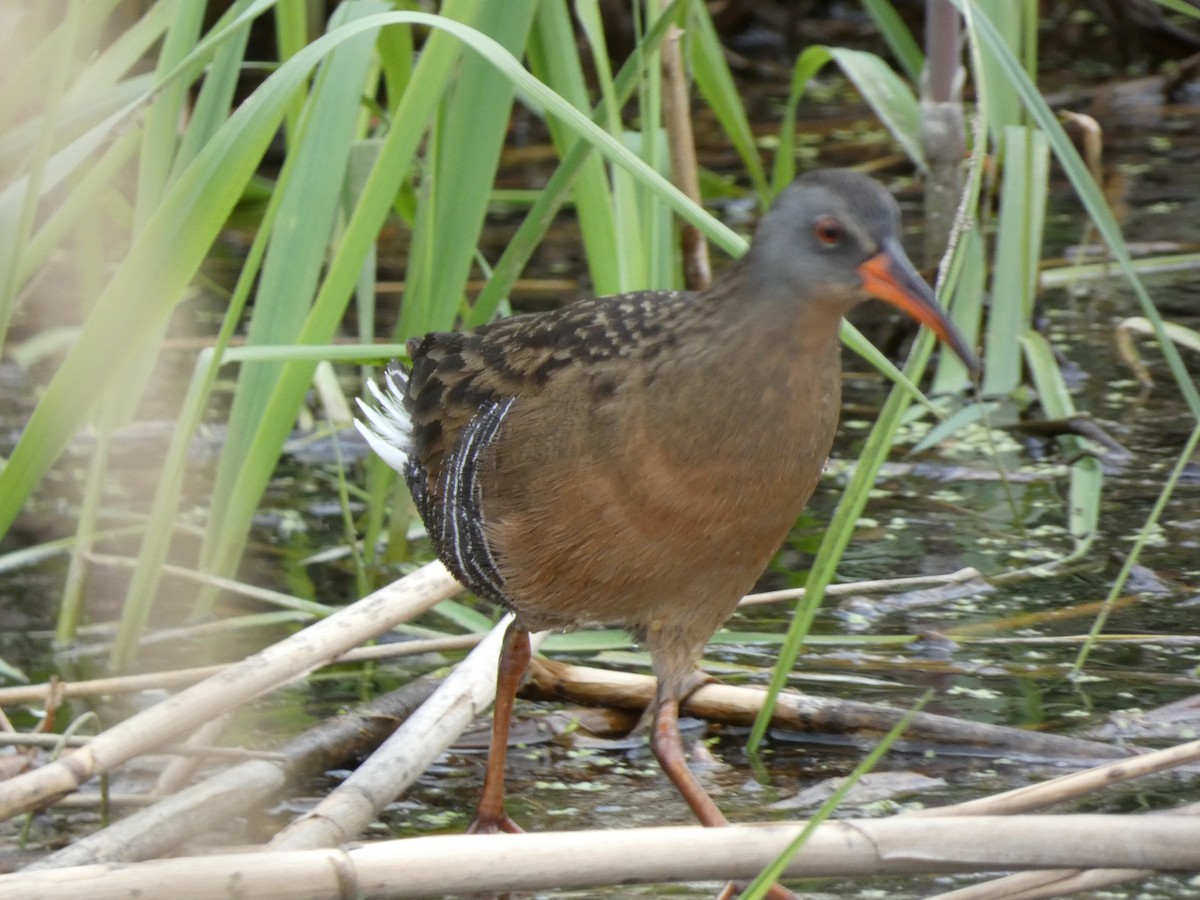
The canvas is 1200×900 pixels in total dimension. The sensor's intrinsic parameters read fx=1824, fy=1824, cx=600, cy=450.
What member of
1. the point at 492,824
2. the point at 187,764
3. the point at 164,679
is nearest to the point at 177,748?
the point at 187,764

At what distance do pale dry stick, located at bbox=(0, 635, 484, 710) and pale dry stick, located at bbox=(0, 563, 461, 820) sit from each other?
0.08 m

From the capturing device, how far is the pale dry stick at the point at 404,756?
2.47 m

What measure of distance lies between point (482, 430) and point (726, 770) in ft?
2.41

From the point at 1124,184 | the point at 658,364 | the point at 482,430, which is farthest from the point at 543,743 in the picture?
the point at 1124,184

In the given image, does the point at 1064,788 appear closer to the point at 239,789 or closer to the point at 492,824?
the point at 492,824

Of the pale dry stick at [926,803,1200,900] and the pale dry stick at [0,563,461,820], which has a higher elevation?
the pale dry stick at [0,563,461,820]

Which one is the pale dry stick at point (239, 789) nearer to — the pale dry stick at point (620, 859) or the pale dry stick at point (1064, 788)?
the pale dry stick at point (620, 859)

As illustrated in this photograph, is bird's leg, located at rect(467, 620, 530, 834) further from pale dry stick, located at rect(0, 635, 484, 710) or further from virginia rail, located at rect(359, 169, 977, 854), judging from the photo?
pale dry stick, located at rect(0, 635, 484, 710)

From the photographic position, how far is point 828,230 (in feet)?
7.60

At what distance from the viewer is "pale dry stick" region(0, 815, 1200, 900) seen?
2.00 m

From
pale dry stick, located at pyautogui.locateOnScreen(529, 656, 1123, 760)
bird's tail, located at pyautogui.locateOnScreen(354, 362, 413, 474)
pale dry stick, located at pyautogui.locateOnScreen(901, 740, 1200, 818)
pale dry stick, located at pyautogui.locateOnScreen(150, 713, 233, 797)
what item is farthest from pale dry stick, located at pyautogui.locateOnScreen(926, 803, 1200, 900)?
bird's tail, located at pyautogui.locateOnScreen(354, 362, 413, 474)

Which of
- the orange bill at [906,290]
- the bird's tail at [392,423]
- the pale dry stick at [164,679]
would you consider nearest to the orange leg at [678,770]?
the pale dry stick at [164,679]

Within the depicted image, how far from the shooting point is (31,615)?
3.84 meters

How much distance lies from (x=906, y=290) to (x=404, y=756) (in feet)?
3.45
